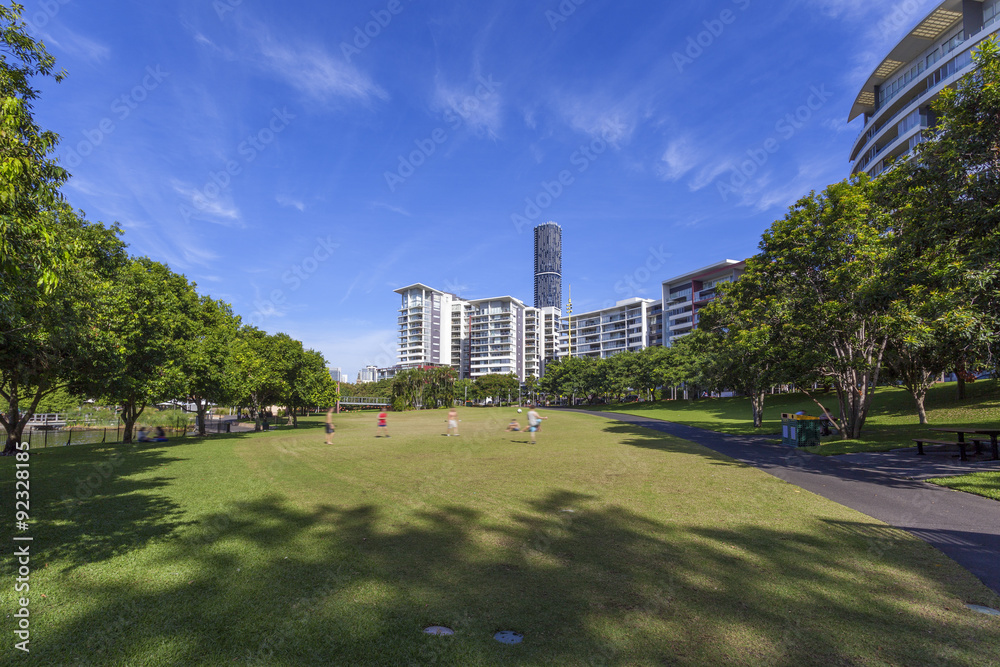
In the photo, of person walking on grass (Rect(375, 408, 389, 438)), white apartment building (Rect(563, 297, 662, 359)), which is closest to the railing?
white apartment building (Rect(563, 297, 662, 359))

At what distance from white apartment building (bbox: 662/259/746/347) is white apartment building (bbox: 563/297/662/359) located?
695 cm

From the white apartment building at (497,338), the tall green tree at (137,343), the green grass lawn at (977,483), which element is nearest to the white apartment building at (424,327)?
the white apartment building at (497,338)

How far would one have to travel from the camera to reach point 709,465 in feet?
49.1

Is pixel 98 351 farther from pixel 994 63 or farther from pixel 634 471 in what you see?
pixel 994 63

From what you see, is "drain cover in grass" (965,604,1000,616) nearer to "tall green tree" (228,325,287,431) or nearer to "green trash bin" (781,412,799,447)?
"green trash bin" (781,412,799,447)

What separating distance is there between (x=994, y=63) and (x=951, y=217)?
12.9 ft

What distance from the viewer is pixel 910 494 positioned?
33.8ft

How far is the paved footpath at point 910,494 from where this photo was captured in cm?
694

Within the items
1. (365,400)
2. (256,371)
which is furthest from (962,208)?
(365,400)

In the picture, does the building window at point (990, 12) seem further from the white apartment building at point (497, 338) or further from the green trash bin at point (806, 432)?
the white apartment building at point (497, 338)

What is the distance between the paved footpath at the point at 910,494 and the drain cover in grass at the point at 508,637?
18.6 ft

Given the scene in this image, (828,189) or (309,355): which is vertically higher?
(828,189)

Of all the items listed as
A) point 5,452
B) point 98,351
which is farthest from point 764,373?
point 5,452

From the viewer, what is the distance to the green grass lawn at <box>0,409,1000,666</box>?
415 centimetres
